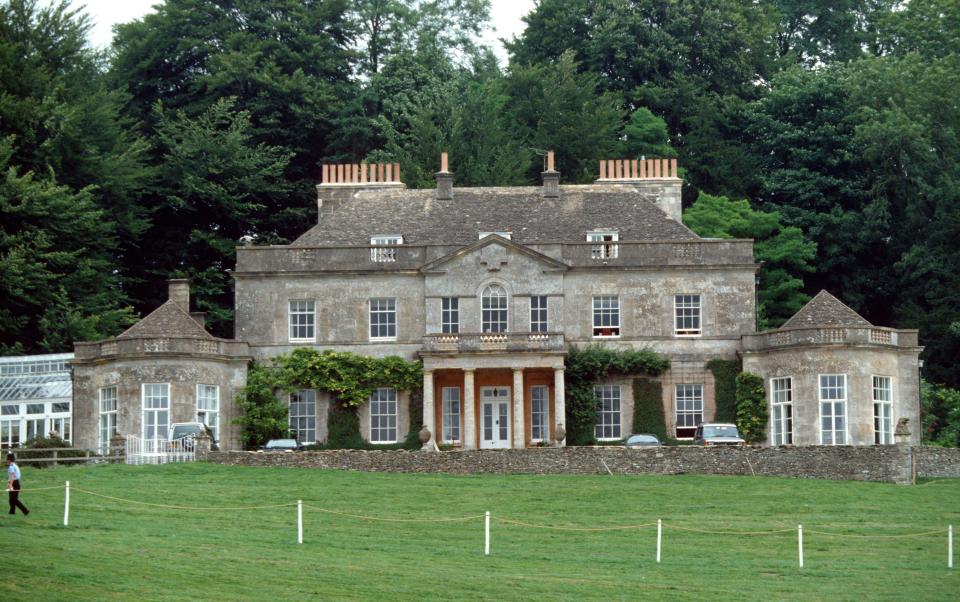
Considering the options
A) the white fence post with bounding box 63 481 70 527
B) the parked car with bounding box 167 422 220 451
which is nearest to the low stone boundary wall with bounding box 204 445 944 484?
the parked car with bounding box 167 422 220 451

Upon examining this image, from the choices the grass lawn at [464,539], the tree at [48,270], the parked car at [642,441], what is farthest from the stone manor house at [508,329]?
the grass lawn at [464,539]

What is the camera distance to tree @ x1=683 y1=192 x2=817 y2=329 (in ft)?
263

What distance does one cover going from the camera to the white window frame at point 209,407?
63000mm

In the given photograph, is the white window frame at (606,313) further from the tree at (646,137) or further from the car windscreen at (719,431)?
the tree at (646,137)

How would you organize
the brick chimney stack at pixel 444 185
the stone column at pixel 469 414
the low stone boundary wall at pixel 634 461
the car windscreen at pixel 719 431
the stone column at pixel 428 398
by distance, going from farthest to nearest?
the brick chimney stack at pixel 444 185, the stone column at pixel 428 398, the stone column at pixel 469 414, the car windscreen at pixel 719 431, the low stone boundary wall at pixel 634 461

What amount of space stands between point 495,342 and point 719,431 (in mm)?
7825

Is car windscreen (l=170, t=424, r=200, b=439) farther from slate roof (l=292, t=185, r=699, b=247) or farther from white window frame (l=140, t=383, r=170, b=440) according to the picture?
slate roof (l=292, t=185, r=699, b=247)

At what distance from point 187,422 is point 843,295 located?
32.8m

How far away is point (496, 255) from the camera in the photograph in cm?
6625

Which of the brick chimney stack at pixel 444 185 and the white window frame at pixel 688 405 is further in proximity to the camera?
the brick chimney stack at pixel 444 185

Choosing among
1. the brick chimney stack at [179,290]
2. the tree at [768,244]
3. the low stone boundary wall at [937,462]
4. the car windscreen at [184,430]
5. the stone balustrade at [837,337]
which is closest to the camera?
the low stone boundary wall at [937,462]

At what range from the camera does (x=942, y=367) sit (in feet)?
253

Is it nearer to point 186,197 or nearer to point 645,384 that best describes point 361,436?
point 645,384

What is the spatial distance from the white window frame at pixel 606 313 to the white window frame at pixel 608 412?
179 centimetres
